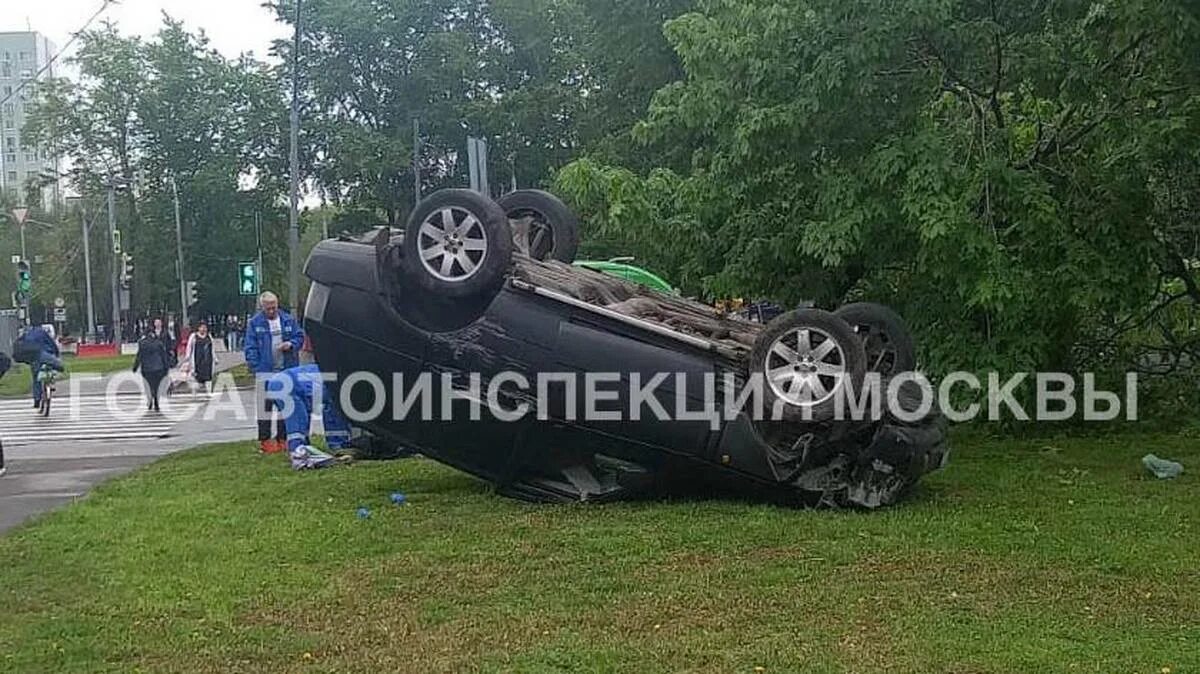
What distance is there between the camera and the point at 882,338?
402 inches

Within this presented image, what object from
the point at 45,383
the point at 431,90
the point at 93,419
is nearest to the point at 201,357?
the point at 45,383

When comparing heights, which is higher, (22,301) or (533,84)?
(533,84)

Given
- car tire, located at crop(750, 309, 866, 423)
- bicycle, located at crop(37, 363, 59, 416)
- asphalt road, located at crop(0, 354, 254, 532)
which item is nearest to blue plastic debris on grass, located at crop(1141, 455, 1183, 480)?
car tire, located at crop(750, 309, 866, 423)

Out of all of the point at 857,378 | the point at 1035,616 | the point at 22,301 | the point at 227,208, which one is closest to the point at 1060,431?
the point at 857,378

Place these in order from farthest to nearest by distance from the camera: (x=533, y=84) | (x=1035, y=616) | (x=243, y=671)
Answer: (x=533, y=84)
(x=1035, y=616)
(x=243, y=671)

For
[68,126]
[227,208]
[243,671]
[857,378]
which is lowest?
[243,671]

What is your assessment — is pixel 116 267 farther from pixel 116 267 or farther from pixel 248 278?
pixel 248 278

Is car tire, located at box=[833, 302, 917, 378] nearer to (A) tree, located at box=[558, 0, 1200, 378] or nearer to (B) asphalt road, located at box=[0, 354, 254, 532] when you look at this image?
(A) tree, located at box=[558, 0, 1200, 378]

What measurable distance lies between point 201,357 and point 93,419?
514 centimetres

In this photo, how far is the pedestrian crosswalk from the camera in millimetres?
19406

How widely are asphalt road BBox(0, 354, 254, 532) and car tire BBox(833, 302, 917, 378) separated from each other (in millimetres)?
6365

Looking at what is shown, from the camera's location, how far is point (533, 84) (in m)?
41.8

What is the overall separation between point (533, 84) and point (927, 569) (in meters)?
35.5

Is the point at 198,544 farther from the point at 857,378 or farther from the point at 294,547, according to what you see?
the point at 857,378
